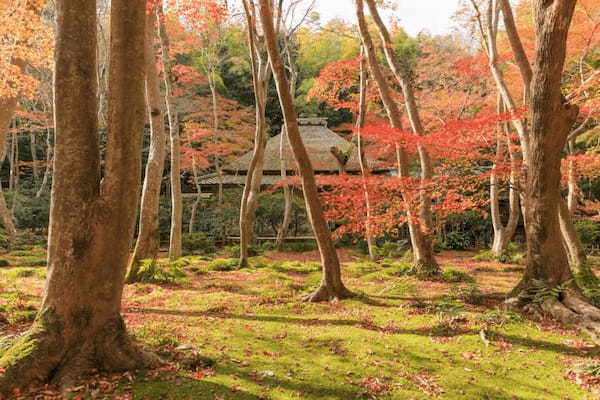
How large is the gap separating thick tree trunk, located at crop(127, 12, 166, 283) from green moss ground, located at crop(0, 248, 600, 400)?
0.65 meters

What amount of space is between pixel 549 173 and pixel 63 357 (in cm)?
580

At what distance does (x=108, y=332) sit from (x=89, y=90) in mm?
1936

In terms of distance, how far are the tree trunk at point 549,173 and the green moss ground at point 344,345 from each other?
1.45 feet

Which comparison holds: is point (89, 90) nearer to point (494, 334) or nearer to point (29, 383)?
point (29, 383)

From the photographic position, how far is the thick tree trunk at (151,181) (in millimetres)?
7926

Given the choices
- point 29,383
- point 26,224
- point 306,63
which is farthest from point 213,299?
point 306,63

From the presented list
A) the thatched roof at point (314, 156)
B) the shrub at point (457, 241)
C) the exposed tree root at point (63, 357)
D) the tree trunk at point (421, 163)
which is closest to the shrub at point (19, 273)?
the exposed tree root at point (63, 357)

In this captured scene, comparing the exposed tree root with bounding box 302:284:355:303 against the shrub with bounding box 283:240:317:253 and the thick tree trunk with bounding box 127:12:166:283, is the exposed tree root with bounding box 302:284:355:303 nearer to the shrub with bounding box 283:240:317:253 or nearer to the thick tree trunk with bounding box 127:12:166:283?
the thick tree trunk with bounding box 127:12:166:283

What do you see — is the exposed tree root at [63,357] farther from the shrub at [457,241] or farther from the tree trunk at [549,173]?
the shrub at [457,241]

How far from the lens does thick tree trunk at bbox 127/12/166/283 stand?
7926mm

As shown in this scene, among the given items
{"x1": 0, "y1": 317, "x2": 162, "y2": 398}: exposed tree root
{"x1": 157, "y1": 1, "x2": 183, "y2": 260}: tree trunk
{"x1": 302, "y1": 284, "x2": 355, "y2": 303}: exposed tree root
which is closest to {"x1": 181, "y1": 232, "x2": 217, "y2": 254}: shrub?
{"x1": 157, "y1": 1, "x2": 183, "y2": 260}: tree trunk

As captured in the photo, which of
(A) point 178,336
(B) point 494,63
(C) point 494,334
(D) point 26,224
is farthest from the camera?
(D) point 26,224

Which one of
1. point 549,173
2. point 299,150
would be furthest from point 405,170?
point 549,173

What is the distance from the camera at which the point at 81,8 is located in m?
3.35
